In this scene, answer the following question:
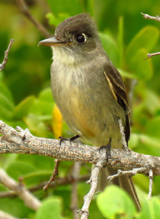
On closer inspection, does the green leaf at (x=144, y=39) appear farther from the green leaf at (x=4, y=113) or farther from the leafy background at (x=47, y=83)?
the green leaf at (x=4, y=113)

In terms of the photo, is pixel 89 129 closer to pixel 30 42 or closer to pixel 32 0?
pixel 30 42

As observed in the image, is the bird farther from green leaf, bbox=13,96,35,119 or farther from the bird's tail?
green leaf, bbox=13,96,35,119

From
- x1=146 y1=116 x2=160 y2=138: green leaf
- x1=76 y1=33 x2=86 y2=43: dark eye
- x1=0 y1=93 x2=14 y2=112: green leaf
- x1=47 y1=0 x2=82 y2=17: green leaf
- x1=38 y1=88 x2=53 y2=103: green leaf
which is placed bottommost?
x1=0 y1=93 x2=14 y2=112: green leaf

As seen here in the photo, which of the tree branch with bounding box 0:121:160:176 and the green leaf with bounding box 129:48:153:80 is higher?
the green leaf with bounding box 129:48:153:80

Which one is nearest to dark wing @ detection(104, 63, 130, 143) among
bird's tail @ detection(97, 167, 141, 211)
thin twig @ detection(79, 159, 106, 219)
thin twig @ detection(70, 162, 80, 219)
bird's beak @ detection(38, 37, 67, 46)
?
bird's beak @ detection(38, 37, 67, 46)

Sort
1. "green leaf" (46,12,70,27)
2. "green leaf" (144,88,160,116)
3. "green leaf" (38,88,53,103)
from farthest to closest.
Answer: "green leaf" (144,88,160,116)
"green leaf" (46,12,70,27)
"green leaf" (38,88,53,103)

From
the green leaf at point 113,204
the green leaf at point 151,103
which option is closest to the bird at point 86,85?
the green leaf at point 151,103

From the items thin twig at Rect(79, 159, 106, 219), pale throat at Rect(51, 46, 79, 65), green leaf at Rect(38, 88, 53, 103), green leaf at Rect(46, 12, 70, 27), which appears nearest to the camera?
thin twig at Rect(79, 159, 106, 219)
